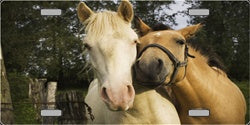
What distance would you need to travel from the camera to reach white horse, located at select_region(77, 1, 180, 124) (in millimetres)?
1939

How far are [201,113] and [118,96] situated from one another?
108 cm

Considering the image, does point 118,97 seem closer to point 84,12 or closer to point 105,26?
point 105,26

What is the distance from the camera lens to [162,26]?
2.72m

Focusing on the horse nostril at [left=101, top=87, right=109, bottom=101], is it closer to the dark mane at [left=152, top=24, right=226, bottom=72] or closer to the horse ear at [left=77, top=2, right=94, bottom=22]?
the horse ear at [left=77, top=2, right=94, bottom=22]

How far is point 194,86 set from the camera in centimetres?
279

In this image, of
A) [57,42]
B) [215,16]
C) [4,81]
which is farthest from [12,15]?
[215,16]

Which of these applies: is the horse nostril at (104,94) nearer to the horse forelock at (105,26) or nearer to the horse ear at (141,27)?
the horse forelock at (105,26)

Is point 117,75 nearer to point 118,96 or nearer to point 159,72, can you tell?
point 118,96

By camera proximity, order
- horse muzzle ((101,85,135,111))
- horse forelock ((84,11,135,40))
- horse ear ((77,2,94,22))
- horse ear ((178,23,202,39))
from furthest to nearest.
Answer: horse ear ((178,23,202,39)), horse ear ((77,2,94,22)), horse forelock ((84,11,135,40)), horse muzzle ((101,85,135,111))

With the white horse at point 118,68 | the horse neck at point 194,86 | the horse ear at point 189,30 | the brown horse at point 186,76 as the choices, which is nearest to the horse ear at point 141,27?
the brown horse at point 186,76

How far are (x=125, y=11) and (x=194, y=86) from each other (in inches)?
36.7

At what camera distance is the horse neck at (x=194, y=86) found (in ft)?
8.99

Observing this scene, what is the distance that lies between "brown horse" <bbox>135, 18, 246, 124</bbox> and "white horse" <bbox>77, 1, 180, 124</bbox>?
148 millimetres

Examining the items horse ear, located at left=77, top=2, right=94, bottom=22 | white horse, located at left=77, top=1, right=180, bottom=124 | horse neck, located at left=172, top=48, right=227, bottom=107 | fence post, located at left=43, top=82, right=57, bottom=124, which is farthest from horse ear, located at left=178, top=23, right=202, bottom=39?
fence post, located at left=43, top=82, right=57, bottom=124
